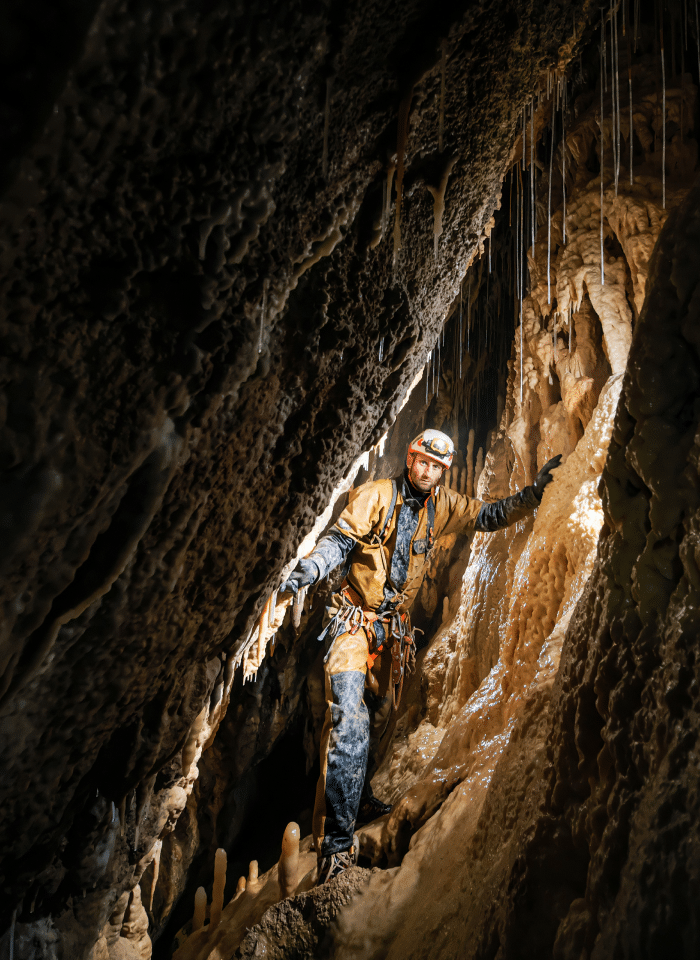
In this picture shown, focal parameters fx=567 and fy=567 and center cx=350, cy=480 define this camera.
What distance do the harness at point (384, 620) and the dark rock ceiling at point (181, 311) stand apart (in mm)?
1879

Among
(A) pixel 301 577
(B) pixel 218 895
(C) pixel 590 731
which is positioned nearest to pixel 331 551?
(A) pixel 301 577

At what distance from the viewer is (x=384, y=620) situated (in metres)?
3.98

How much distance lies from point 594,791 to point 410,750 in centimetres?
337

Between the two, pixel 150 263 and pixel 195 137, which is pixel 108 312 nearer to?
pixel 150 263

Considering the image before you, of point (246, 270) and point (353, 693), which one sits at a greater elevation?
point (246, 270)

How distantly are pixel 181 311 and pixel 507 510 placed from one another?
10.6ft

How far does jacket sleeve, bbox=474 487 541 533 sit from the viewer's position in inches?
155

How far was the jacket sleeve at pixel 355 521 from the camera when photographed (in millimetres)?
3693

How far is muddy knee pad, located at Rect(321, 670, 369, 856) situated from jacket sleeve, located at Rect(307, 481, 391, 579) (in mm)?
825

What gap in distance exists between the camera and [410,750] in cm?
443

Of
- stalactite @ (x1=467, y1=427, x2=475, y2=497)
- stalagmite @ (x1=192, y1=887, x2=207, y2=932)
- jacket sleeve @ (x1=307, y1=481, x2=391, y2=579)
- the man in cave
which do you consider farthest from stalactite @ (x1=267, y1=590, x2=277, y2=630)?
stalactite @ (x1=467, y1=427, x2=475, y2=497)

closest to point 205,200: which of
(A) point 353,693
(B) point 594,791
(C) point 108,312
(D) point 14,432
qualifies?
(C) point 108,312

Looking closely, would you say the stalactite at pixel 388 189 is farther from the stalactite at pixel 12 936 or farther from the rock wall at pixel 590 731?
the stalactite at pixel 12 936

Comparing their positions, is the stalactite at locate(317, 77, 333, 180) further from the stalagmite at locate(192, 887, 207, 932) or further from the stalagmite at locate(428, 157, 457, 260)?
the stalagmite at locate(192, 887, 207, 932)
